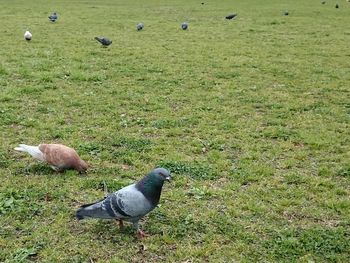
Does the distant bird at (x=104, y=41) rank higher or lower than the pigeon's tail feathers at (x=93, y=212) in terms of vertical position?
lower

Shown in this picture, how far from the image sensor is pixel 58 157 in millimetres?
5582

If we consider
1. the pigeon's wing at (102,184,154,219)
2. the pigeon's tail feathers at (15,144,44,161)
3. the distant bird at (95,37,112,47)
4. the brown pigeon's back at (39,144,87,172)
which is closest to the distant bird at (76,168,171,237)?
the pigeon's wing at (102,184,154,219)

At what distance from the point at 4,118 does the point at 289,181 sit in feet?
14.4

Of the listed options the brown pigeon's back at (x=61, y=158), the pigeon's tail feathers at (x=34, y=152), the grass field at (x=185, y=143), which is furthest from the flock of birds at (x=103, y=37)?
the brown pigeon's back at (x=61, y=158)

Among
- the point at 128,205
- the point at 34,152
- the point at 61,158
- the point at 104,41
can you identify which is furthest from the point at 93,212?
the point at 104,41

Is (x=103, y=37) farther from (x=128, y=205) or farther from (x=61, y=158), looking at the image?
(x=128, y=205)

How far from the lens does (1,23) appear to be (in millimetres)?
18703

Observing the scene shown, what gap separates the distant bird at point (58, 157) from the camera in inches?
→ 220

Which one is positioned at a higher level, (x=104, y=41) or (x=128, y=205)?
(x=128, y=205)

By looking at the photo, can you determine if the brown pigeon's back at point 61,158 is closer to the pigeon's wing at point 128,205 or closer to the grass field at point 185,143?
the grass field at point 185,143

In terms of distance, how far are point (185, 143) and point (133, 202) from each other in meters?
2.75

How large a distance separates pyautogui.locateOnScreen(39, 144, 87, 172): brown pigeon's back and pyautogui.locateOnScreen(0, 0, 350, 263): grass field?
12 cm

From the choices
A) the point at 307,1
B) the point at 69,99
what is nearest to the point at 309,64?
the point at 69,99

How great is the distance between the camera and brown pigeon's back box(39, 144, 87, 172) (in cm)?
559
